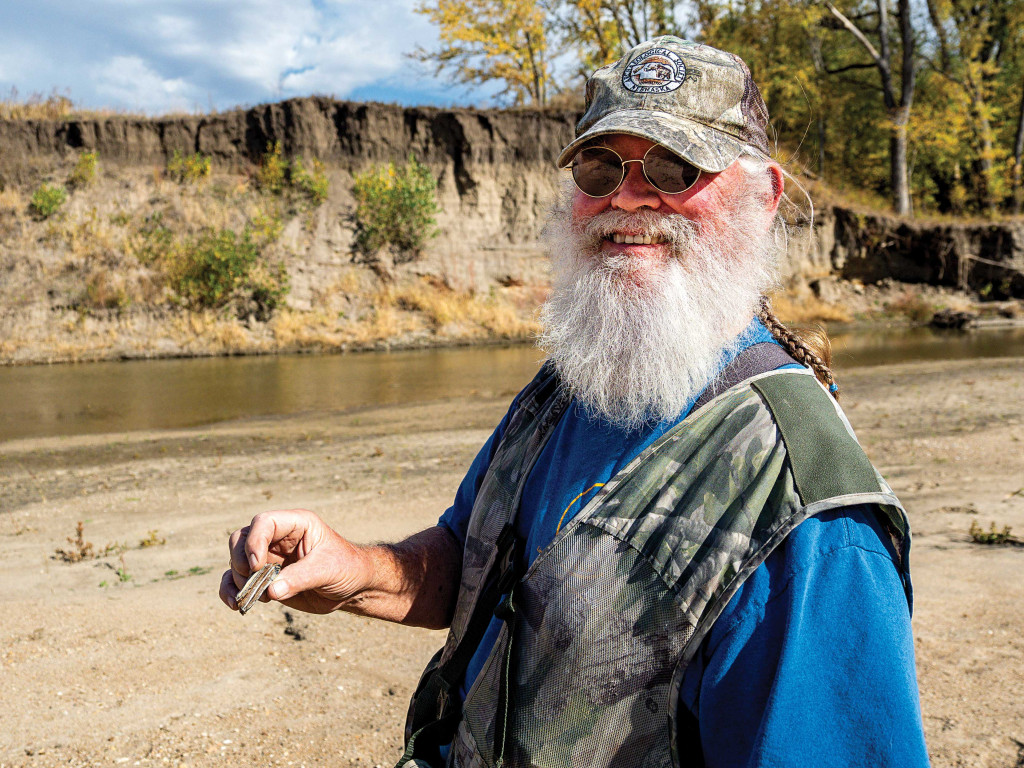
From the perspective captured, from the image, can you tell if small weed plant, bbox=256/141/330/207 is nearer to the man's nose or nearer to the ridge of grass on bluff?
the ridge of grass on bluff

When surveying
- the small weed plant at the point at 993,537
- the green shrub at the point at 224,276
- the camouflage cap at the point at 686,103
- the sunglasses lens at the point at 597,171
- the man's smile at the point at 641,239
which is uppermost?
the green shrub at the point at 224,276

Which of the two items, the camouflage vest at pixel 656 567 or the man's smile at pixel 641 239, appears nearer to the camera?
the camouflage vest at pixel 656 567

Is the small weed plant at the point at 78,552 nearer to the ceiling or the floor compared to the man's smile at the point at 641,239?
nearer to the floor

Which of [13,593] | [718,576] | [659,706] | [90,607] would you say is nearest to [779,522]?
[718,576]

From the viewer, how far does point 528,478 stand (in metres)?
1.70

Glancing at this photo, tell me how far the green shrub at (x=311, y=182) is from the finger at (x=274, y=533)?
27.6 meters

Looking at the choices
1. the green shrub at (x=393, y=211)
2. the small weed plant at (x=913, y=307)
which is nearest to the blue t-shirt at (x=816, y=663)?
the green shrub at (x=393, y=211)

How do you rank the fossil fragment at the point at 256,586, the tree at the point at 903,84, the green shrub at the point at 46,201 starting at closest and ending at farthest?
the fossil fragment at the point at 256,586 < the green shrub at the point at 46,201 < the tree at the point at 903,84

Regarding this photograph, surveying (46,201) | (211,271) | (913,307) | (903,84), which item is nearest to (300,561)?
(211,271)

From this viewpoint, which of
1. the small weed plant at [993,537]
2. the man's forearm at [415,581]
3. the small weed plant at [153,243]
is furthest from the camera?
the small weed plant at [153,243]

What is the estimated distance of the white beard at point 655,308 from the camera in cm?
167

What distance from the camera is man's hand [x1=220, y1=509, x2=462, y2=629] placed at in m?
1.72

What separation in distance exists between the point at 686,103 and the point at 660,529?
0.94 meters

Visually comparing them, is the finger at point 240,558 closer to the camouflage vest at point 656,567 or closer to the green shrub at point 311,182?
the camouflage vest at point 656,567
